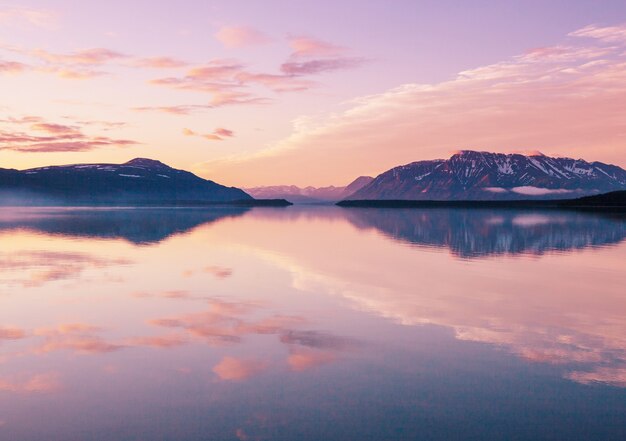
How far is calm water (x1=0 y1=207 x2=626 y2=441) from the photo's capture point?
9469mm

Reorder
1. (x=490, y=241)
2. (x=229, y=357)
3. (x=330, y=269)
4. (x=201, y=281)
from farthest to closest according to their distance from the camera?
1. (x=490, y=241)
2. (x=330, y=269)
3. (x=201, y=281)
4. (x=229, y=357)

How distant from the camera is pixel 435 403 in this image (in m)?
10.3

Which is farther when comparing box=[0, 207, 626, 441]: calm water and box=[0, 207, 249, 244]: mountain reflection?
box=[0, 207, 249, 244]: mountain reflection

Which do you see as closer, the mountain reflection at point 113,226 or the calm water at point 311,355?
the calm water at point 311,355

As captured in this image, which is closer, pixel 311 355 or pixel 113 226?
pixel 311 355

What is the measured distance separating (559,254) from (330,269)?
1805cm

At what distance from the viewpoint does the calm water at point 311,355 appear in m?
9.47

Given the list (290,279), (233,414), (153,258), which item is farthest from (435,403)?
(153,258)

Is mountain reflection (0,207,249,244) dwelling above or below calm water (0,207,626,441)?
below

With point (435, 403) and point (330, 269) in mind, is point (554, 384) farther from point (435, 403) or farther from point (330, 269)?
point (330, 269)

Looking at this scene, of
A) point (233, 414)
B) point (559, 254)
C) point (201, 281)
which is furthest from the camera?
point (559, 254)

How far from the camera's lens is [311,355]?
1338 cm

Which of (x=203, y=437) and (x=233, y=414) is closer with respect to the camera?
(x=203, y=437)

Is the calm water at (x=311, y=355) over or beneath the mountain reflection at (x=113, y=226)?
over
